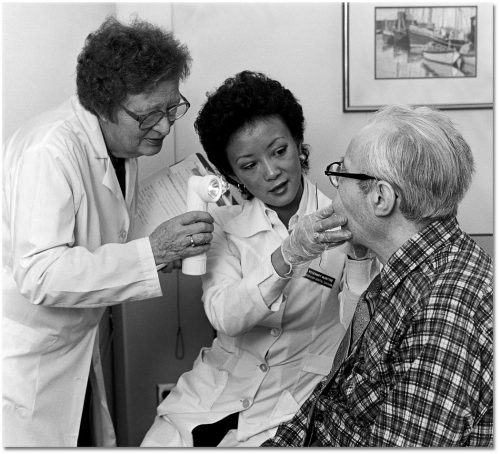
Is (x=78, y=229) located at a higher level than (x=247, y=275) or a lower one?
higher

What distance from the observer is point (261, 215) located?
2068 mm

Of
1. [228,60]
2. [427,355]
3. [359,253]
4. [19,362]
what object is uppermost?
[228,60]

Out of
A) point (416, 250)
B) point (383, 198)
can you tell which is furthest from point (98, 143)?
point (416, 250)

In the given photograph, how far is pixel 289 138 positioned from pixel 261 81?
20 centimetres

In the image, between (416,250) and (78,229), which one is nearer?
(416,250)

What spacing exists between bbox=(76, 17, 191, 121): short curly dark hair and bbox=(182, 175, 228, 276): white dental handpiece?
291 millimetres

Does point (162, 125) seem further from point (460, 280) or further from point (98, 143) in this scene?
point (460, 280)

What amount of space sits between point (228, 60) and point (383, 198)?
136cm

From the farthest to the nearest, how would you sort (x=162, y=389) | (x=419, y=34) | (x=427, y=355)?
(x=162, y=389)
(x=419, y=34)
(x=427, y=355)

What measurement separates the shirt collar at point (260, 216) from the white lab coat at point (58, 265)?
1.07 ft

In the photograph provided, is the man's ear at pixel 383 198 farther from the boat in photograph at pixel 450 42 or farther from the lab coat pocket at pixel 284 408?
the boat in photograph at pixel 450 42

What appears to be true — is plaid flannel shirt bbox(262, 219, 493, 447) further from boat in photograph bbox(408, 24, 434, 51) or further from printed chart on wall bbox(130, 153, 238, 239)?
boat in photograph bbox(408, 24, 434, 51)

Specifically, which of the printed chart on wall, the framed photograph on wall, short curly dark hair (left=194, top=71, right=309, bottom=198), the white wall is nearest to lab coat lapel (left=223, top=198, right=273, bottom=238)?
short curly dark hair (left=194, top=71, right=309, bottom=198)

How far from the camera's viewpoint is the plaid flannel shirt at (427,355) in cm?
129
